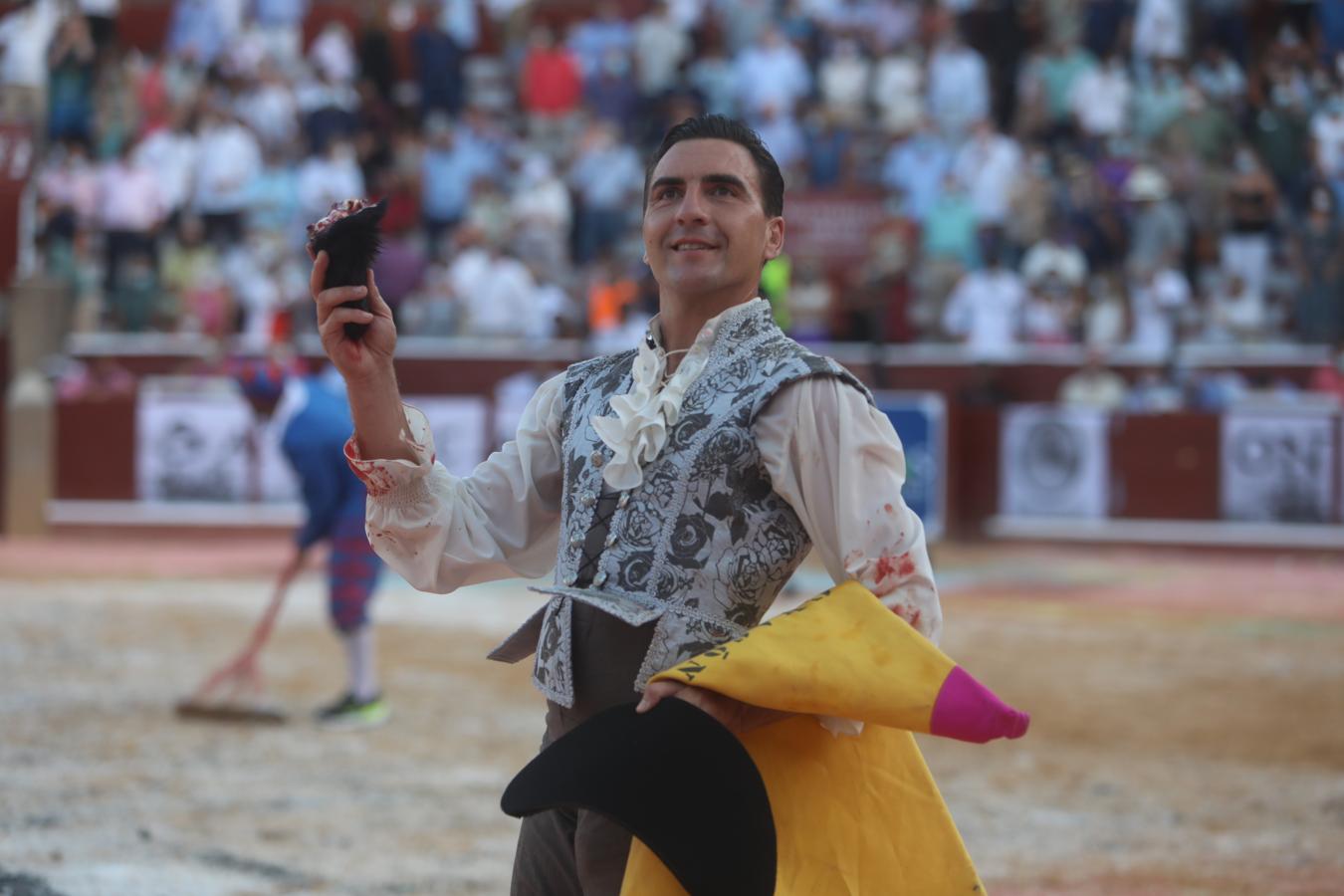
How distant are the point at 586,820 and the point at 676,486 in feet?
1.44

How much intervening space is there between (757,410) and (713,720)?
1.32ft

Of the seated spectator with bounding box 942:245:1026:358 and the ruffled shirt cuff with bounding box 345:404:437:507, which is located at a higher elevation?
the seated spectator with bounding box 942:245:1026:358

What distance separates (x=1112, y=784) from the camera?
5.92m

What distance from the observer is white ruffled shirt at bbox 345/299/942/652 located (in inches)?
86.8

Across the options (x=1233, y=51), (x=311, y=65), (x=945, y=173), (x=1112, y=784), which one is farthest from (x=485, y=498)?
(x=311, y=65)

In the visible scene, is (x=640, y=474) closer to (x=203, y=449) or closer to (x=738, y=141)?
(x=738, y=141)

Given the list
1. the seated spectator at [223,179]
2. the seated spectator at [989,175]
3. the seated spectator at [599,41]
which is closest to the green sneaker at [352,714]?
the seated spectator at [989,175]

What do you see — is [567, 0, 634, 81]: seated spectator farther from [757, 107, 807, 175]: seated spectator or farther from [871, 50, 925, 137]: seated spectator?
[871, 50, 925, 137]: seated spectator

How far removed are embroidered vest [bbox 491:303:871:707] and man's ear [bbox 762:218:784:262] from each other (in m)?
0.14

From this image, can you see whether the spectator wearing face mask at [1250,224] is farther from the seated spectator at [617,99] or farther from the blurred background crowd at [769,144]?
the seated spectator at [617,99]

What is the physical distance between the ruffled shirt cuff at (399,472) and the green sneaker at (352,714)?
454 centimetres

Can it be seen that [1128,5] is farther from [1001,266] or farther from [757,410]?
[757,410]

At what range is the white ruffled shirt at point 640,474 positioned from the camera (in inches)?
86.8

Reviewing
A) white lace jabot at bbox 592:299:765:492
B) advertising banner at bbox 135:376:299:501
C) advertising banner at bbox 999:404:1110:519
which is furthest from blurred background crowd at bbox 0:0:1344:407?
white lace jabot at bbox 592:299:765:492
